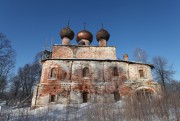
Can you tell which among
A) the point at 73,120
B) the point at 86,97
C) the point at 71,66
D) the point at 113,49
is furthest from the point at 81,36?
the point at 73,120

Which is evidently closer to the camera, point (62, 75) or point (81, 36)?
point (62, 75)

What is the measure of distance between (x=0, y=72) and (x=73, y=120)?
15316 mm

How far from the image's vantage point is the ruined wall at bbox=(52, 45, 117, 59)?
19.7 metres

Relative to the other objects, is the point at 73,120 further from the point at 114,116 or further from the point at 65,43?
the point at 65,43

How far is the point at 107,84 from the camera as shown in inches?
663

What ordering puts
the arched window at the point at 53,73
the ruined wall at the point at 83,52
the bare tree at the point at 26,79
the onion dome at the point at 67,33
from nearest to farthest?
the arched window at the point at 53,73, the ruined wall at the point at 83,52, the onion dome at the point at 67,33, the bare tree at the point at 26,79

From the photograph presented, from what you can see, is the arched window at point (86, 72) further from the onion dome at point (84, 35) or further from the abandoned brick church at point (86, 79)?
the onion dome at point (84, 35)

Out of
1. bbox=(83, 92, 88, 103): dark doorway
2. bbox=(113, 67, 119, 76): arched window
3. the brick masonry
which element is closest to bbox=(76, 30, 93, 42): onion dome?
the brick masonry

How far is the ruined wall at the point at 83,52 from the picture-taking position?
19.7 meters

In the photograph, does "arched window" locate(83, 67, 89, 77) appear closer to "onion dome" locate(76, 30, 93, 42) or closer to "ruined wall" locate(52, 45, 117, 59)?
"ruined wall" locate(52, 45, 117, 59)

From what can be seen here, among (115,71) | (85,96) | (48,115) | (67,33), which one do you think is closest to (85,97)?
(85,96)

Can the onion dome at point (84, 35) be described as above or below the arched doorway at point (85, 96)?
above

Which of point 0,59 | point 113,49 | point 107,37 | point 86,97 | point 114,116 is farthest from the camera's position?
point 107,37

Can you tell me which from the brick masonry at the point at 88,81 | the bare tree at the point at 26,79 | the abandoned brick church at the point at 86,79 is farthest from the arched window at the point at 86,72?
the bare tree at the point at 26,79
